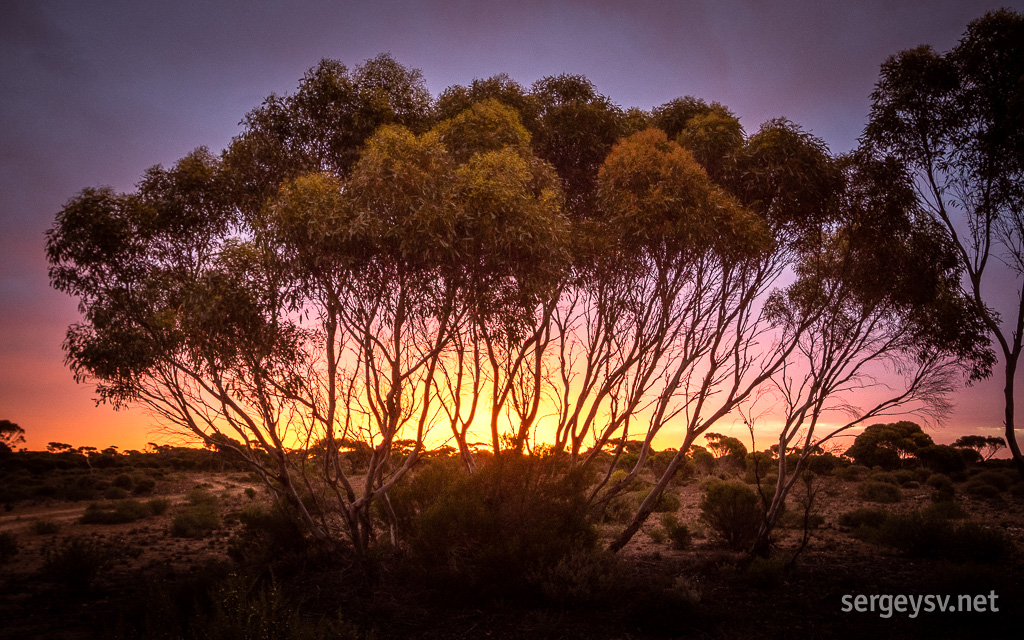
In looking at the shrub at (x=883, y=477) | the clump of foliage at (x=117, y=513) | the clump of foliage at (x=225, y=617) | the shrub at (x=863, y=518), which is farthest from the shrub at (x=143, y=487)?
the shrub at (x=883, y=477)

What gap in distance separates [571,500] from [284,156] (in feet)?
24.4

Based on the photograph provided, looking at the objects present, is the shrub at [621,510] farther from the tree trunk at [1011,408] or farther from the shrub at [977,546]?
the tree trunk at [1011,408]

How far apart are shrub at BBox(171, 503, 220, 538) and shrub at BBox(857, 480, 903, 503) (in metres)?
21.3

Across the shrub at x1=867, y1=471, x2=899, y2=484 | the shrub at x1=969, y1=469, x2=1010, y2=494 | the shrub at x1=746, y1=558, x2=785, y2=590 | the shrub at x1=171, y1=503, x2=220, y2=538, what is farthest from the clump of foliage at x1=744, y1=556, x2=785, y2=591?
the shrub at x1=969, y1=469, x2=1010, y2=494

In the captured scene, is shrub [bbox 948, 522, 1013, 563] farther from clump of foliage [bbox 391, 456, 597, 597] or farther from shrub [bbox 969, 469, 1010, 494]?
shrub [bbox 969, 469, 1010, 494]

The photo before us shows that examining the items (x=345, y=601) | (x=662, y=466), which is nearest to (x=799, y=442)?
(x=345, y=601)

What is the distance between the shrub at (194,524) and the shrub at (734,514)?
12903 mm

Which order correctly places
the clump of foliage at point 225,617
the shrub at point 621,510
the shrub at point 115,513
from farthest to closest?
the shrub at point 115,513, the shrub at point 621,510, the clump of foliage at point 225,617

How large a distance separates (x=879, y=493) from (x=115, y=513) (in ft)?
82.5

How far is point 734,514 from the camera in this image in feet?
40.8

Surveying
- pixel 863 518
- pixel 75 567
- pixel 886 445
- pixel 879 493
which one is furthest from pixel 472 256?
pixel 886 445

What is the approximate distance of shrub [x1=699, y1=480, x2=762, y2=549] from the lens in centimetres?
1233

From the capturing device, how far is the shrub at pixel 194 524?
15.0 meters

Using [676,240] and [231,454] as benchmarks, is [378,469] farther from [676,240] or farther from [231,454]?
[676,240]
